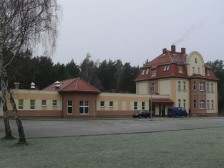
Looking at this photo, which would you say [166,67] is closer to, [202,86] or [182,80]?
[182,80]

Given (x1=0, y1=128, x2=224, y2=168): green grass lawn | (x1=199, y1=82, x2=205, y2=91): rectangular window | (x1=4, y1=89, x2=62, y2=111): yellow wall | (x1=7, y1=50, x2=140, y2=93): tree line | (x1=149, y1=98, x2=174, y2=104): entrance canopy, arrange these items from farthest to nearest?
(x1=7, y1=50, x2=140, y2=93): tree line < (x1=199, y1=82, x2=205, y2=91): rectangular window < (x1=149, y1=98, x2=174, y2=104): entrance canopy < (x1=4, y1=89, x2=62, y2=111): yellow wall < (x1=0, y1=128, x2=224, y2=168): green grass lawn

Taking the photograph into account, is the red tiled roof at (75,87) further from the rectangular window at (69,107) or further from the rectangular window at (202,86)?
the rectangular window at (202,86)

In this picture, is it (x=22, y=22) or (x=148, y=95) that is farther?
(x=148, y=95)

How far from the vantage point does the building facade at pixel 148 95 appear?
57469 mm

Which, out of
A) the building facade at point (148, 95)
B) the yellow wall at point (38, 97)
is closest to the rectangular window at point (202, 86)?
the building facade at point (148, 95)

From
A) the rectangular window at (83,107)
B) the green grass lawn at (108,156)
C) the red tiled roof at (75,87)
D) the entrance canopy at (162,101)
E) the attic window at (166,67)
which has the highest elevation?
the attic window at (166,67)

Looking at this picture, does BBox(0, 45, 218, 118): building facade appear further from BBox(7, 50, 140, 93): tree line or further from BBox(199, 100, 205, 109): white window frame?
BBox(7, 50, 140, 93): tree line

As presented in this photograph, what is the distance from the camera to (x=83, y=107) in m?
58.8

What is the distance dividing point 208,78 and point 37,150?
65143 millimetres

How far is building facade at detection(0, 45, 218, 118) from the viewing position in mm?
57469

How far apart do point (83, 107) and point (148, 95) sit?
49.0 feet

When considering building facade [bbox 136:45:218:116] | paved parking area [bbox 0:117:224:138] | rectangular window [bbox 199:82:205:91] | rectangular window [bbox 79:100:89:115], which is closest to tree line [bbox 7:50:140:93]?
building facade [bbox 136:45:218:116]

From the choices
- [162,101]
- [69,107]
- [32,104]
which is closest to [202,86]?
[162,101]

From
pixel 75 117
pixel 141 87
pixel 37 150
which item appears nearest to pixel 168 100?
pixel 141 87
